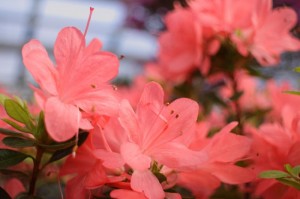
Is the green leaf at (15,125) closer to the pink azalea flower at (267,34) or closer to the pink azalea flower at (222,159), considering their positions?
the pink azalea flower at (222,159)

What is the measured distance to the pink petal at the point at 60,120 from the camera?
46 centimetres

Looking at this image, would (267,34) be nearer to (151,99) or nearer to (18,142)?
(151,99)

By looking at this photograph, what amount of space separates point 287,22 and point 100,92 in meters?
0.45

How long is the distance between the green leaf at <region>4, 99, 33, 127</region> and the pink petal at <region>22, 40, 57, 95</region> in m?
0.05

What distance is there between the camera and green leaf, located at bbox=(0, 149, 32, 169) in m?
0.54

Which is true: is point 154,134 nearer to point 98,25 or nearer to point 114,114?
point 114,114

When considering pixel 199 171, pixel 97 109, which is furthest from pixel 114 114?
pixel 199 171

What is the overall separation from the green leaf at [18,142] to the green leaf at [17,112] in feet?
0.06

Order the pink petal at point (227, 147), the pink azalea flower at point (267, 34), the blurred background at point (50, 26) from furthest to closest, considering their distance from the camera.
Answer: the blurred background at point (50, 26)
the pink azalea flower at point (267, 34)
the pink petal at point (227, 147)

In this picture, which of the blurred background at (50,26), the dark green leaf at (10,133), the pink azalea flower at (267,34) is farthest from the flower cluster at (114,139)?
the blurred background at (50,26)

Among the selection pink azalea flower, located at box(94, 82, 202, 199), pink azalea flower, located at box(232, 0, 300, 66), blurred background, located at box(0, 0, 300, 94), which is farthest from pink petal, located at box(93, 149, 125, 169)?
blurred background, located at box(0, 0, 300, 94)

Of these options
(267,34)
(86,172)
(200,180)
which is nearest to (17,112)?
(86,172)

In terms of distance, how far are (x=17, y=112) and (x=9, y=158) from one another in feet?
0.20

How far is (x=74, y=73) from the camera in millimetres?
526
